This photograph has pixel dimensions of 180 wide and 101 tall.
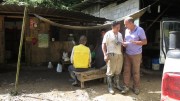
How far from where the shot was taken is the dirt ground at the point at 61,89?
7035 millimetres

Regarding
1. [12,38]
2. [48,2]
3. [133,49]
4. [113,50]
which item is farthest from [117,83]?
[48,2]

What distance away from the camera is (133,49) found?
7074mm

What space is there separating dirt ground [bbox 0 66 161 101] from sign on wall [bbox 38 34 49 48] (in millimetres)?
2418

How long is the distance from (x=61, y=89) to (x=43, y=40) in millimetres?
4788

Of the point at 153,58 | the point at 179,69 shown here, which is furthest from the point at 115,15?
the point at 179,69

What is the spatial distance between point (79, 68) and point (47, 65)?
179 inches

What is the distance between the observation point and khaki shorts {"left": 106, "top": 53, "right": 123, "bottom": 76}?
7.23 metres

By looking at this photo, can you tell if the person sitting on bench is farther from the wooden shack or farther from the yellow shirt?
the wooden shack

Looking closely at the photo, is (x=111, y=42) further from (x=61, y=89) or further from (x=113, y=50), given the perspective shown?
(x=61, y=89)

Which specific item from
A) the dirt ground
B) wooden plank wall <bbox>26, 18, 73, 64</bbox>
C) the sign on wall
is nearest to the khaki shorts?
the dirt ground

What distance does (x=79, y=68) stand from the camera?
7949 millimetres

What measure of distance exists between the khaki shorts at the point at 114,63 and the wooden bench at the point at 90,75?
0.83 meters

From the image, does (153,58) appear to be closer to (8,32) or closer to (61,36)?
(61,36)

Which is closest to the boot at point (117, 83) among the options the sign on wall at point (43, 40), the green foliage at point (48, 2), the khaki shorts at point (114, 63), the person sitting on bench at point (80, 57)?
the khaki shorts at point (114, 63)
